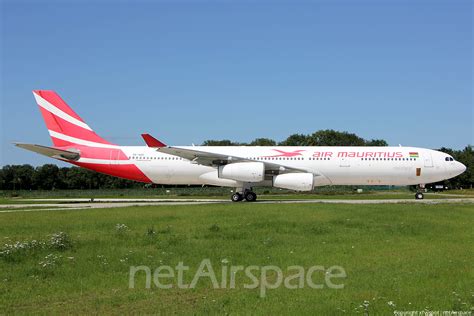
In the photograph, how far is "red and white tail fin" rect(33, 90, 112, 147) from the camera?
3494cm

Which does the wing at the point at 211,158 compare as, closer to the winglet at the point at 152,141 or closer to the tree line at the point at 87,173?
the winglet at the point at 152,141

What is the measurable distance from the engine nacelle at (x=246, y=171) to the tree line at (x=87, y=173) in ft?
228

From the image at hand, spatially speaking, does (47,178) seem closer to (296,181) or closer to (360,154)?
(296,181)

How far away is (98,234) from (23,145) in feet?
62.4

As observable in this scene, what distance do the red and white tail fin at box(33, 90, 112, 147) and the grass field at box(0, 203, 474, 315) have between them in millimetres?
18211

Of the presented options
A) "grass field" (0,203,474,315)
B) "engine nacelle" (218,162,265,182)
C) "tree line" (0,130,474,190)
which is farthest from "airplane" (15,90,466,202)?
"tree line" (0,130,474,190)

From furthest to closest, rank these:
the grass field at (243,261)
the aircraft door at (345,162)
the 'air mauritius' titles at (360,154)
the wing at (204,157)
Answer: the 'air mauritius' titles at (360,154)
the aircraft door at (345,162)
the wing at (204,157)
the grass field at (243,261)

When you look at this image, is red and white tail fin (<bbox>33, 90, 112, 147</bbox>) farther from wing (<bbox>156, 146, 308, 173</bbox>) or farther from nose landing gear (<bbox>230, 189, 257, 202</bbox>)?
nose landing gear (<bbox>230, 189, 257, 202</bbox>)

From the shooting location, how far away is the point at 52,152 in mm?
32938

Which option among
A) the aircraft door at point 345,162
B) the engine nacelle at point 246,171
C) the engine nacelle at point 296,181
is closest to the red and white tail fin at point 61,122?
the engine nacelle at point 246,171

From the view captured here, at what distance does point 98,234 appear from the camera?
1396cm

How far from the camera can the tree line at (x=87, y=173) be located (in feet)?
336

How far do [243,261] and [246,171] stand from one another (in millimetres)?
20552

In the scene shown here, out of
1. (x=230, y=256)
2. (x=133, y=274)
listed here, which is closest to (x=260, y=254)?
(x=230, y=256)
